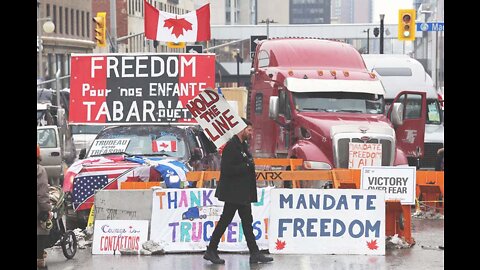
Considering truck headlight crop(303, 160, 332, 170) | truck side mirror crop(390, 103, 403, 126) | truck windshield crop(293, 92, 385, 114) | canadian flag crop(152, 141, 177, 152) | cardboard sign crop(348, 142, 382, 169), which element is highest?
truck windshield crop(293, 92, 385, 114)

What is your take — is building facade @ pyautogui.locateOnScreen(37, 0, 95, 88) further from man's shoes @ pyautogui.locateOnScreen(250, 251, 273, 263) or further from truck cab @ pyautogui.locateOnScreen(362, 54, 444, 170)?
man's shoes @ pyautogui.locateOnScreen(250, 251, 273, 263)

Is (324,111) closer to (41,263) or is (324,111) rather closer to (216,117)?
(216,117)

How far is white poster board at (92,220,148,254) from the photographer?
1530 centimetres

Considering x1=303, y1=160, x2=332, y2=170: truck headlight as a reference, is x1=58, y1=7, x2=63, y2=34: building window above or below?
above

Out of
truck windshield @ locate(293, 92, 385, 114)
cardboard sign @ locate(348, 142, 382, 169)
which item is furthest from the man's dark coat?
truck windshield @ locate(293, 92, 385, 114)

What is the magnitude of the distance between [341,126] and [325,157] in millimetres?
796

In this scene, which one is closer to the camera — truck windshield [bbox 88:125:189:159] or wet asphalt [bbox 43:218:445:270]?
wet asphalt [bbox 43:218:445:270]

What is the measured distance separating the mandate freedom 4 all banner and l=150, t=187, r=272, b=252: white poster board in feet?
20.0

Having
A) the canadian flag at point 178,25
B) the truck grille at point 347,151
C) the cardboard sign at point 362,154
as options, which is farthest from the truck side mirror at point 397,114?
the canadian flag at point 178,25
